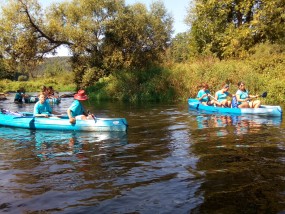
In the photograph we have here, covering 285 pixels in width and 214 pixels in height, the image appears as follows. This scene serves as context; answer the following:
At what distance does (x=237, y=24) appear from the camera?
27.3 meters

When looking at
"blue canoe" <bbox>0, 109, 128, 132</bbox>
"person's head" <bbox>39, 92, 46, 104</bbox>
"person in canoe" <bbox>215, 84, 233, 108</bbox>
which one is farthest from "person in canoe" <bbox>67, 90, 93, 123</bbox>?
"person in canoe" <bbox>215, 84, 233, 108</bbox>

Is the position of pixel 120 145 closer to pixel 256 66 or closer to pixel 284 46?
pixel 256 66

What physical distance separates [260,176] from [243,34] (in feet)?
67.4

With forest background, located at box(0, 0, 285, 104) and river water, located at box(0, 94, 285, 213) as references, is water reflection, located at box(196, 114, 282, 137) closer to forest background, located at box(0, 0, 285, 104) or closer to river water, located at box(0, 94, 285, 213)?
river water, located at box(0, 94, 285, 213)

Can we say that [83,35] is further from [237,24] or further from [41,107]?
[41,107]

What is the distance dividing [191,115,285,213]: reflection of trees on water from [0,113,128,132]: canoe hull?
224cm

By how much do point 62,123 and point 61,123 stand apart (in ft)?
0.14

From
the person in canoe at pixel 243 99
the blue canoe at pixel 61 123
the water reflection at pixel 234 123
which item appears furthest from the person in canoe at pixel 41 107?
the person in canoe at pixel 243 99

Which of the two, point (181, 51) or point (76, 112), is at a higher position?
point (181, 51)

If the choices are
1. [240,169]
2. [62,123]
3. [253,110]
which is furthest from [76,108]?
[253,110]

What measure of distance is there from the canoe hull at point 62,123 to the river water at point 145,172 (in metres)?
0.26

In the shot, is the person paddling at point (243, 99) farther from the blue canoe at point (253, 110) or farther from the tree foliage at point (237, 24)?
the tree foliage at point (237, 24)

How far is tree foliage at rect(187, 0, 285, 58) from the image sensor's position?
24.5 meters

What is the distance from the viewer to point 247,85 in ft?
63.8
